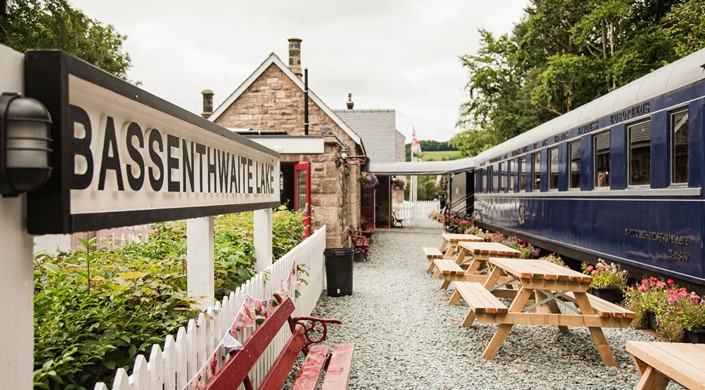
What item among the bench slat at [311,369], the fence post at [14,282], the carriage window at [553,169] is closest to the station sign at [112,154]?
the fence post at [14,282]

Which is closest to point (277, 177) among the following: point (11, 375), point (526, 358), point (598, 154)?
point (526, 358)

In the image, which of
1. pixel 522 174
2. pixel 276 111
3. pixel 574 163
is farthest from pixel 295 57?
pixel 574 163

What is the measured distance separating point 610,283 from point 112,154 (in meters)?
7.73

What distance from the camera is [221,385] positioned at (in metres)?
2.81

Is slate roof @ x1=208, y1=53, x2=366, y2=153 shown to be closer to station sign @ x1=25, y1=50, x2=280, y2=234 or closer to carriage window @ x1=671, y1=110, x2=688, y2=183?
carriage window @ x1=671, y1=110, x2=688, y2=183

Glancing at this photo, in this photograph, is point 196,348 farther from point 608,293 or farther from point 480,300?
point 608,293

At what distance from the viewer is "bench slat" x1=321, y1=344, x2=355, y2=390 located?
4185 millimetres

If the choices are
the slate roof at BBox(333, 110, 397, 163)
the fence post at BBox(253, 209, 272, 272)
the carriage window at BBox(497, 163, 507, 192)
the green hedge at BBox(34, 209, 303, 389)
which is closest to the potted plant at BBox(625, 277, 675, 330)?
the fence post at BBox(253, 209, 272, 272)

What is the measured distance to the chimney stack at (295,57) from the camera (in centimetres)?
2136

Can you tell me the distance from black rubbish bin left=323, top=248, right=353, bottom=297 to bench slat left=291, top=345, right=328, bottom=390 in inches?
174

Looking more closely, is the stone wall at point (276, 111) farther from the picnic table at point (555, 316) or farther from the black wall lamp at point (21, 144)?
the black wall lamp at point (21, 144)

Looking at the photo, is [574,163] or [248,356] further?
[574,163]

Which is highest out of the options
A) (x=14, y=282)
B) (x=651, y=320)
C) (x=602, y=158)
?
(x=602, y=158)

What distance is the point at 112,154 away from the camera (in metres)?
2.11
